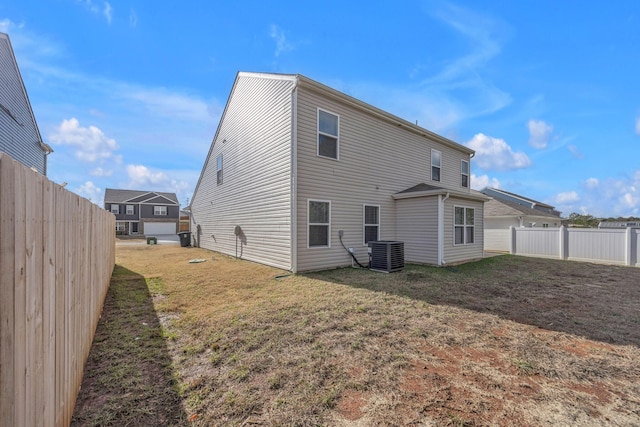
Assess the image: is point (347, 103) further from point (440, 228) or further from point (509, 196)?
point (509, 196)

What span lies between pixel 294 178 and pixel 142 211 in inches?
1545

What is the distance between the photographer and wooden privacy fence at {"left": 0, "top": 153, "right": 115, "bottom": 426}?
103cm

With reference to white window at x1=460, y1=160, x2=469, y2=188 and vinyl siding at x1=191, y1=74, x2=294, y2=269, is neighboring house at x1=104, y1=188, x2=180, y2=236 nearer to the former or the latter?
vinyl siding at x1=191, y1=74, x2=294, y2=269

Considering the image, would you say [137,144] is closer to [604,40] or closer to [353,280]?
[353,280]

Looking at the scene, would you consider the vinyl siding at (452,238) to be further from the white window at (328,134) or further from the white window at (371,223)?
the white window at (328,134)

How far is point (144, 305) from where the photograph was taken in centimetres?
478

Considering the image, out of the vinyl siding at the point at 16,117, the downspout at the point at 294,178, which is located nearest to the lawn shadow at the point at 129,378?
the downspout at the point at 294,178

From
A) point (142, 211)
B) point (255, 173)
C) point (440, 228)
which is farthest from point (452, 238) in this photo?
point (142, 211)

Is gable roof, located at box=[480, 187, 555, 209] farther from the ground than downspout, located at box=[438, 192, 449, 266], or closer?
farther from the ground

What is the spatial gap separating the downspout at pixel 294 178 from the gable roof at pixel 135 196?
127 feet

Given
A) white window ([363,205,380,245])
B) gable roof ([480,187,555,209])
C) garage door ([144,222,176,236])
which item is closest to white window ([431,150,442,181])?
white window ([363,205,380,245])

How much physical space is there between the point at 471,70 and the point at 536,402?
1203cm

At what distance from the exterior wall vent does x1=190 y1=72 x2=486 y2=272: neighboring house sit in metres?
0.83

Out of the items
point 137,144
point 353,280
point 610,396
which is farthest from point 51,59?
point 610,396
